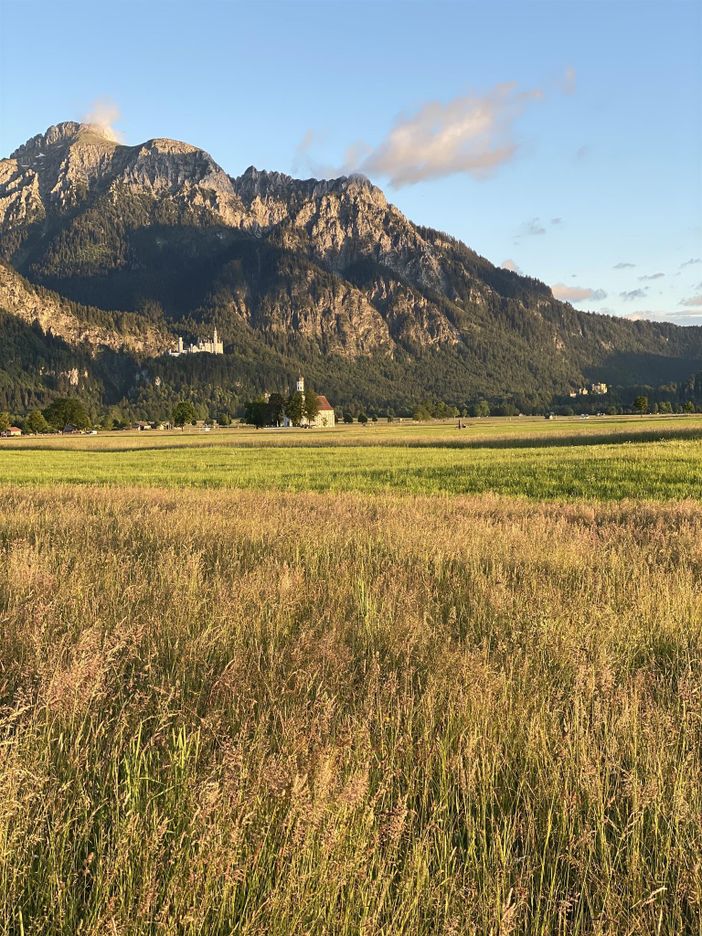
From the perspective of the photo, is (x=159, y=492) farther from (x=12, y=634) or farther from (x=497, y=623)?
(x=497, y=623)

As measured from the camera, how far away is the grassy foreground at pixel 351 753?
212cm

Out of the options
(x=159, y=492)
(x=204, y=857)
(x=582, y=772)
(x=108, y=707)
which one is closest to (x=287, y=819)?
(x=204, y=857)

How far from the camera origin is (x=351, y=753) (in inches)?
119

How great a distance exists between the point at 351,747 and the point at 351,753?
0.42 feet

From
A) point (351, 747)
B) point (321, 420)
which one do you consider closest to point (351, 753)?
point (351, 747)

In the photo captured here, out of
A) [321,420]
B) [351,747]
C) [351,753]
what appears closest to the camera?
[351,753]

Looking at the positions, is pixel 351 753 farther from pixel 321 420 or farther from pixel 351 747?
pixel 321 420

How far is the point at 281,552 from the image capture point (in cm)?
852

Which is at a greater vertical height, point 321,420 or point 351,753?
point 321,420

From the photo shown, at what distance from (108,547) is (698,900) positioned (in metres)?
8.40

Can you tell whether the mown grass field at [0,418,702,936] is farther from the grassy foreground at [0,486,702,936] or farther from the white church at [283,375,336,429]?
the white church at [283,375,336,429]

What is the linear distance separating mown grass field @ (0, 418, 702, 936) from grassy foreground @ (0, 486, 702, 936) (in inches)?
0.8

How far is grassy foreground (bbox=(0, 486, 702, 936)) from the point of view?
2119mm

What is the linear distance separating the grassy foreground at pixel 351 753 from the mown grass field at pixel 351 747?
20mm
